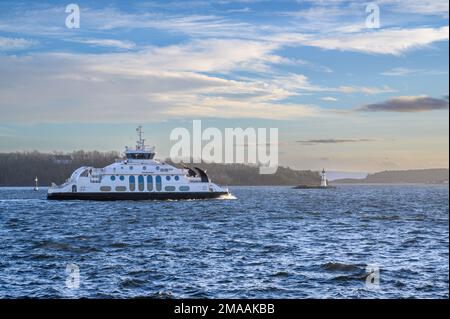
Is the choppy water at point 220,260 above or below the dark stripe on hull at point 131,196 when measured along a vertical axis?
below

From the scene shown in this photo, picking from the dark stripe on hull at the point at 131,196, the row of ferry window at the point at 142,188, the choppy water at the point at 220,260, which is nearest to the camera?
the choppy water at the point at 220,260

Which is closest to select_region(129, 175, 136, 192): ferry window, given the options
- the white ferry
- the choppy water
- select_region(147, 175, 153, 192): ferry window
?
the white ferry

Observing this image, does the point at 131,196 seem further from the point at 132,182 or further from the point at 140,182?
the point at 140,182

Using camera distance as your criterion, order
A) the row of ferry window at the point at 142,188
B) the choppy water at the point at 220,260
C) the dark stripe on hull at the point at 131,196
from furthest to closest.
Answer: the row of ferry window at the point at 142,188 < the dark stripe on hull at the point at 131,196 < the choppy water at the point at 220,260

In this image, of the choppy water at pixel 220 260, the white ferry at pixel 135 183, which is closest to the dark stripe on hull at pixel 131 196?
the white ferry at pixel 135 183

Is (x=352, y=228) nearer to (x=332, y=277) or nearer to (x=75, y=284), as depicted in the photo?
(x=332, y=277)

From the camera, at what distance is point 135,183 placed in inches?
3634

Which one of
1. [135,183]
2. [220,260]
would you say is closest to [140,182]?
[135,183]

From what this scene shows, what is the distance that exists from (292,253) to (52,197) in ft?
222

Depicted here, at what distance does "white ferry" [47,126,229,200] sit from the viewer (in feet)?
297

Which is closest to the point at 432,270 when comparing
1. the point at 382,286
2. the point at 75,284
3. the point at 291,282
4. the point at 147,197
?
the point at 382,286

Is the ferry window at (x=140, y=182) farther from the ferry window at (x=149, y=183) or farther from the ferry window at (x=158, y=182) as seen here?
the ferry window at (x=158, y=182)

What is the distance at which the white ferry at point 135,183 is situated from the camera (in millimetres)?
90562
